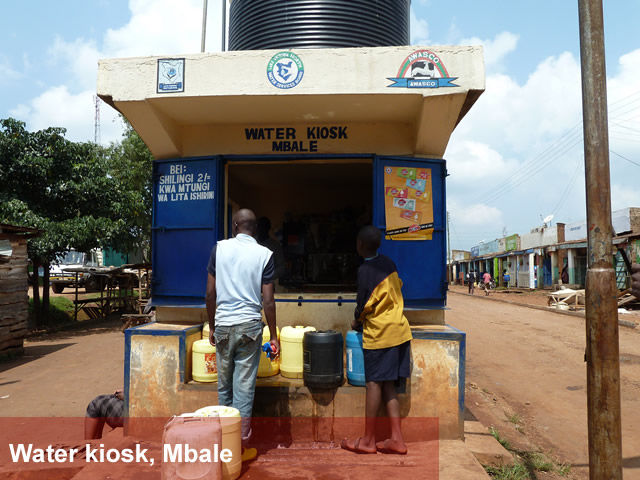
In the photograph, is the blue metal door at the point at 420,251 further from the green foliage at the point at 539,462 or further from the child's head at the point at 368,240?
the green foliage at the point at 539,462

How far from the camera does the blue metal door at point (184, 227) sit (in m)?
4.99

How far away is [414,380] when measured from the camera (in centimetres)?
439

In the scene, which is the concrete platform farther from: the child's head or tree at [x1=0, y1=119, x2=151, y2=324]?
tree at [x1=0, y1=119, x2=151, y2=324]

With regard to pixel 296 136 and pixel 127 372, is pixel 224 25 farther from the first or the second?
pixel 127 372

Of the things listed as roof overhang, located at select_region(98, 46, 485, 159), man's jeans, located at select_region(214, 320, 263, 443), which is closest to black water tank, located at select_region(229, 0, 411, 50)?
roof overhang, located at select_region(98, 46, 485, 159)

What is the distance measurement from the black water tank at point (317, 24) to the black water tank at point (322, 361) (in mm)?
3629

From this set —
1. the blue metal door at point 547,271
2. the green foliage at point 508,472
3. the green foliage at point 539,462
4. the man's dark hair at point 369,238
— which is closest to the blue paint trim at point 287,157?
the man's dark hair at point 369,238

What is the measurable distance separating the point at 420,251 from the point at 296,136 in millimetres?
1843

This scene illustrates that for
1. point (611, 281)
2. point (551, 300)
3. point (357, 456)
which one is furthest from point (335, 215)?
point (551, 300)

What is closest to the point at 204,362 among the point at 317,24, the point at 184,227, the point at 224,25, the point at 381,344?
the point at 184,227

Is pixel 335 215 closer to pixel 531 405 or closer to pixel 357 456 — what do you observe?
pixel 531 405

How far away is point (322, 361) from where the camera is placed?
4.24m

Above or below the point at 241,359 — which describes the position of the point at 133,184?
above

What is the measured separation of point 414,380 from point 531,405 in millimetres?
3664
